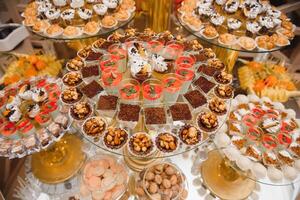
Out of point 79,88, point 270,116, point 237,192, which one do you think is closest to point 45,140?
point 79,88

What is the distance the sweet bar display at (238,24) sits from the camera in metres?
1.89

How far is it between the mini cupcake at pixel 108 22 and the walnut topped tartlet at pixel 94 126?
88 centimetres

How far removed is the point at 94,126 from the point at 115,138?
5.3 inches

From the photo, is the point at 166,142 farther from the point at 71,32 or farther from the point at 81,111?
the point at 71,32

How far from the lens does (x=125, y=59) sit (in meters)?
1.59

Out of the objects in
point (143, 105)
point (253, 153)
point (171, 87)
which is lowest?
point (253, 153)

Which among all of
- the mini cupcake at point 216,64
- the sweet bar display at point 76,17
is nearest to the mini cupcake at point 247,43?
the mini cupcake at point 216,64

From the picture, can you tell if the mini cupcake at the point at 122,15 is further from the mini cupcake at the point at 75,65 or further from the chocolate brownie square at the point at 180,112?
the chocolate brownie square at the point at 180,112

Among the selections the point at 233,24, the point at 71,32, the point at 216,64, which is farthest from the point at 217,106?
the point at 71,32

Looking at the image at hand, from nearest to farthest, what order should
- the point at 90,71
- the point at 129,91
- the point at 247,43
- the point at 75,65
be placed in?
the point at 129,91 < the point at 90,71 < the point at 75,65 < the point at 247,43

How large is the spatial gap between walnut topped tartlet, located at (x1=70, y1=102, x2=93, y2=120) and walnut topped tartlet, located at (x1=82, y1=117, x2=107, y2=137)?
0.15ft

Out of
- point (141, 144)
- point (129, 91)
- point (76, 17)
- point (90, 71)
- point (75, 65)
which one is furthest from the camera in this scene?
point (76, 17)

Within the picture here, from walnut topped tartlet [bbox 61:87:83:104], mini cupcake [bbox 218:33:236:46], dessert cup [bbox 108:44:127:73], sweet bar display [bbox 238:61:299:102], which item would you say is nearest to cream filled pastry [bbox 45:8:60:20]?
dessert cup [bbox 108:44:127:73]

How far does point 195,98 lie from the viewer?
1.45m
